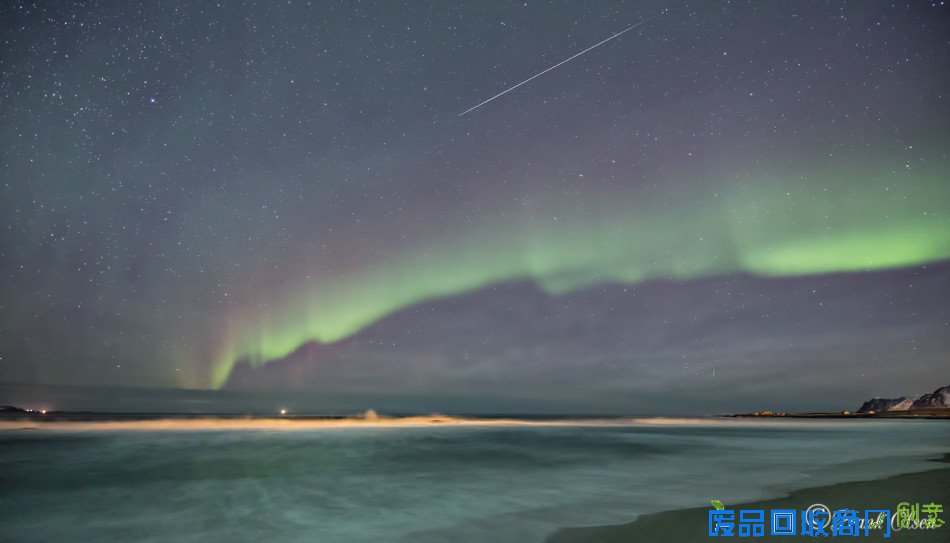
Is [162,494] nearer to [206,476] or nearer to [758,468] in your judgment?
[206,476]

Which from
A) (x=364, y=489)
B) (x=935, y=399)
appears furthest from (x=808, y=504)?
(x=935, y=399)

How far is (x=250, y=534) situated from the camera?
31.5 feet

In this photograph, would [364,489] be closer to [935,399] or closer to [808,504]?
[808,504]

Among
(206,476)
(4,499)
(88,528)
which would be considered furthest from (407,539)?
(4,499)

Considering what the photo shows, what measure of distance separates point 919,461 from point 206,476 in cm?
2778

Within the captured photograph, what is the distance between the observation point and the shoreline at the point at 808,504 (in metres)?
8.09

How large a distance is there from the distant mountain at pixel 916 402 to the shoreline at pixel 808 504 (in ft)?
721

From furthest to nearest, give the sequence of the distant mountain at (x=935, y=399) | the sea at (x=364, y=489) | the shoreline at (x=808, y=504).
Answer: the distant mountain at (x=935, y=399) → the sea at (x=364, y=489) → the shoreline at (x=808, y=504)

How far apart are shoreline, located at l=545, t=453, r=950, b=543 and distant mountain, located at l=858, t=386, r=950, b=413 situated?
219837 millimetres

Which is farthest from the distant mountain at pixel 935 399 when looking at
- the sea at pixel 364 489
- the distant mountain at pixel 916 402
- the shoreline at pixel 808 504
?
the shoreline at pixel 808 504

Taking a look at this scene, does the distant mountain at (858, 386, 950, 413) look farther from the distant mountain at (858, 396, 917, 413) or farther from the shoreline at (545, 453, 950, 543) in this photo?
the shoreline at (545, 453, 950, 543)

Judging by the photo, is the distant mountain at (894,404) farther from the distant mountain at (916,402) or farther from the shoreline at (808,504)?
the shoreline at (808,504)

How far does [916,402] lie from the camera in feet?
605

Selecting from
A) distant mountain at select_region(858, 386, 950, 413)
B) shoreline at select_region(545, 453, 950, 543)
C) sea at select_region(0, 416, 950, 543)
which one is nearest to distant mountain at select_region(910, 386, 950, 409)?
distant mountain at select_region(858, 386, 950, 413)
